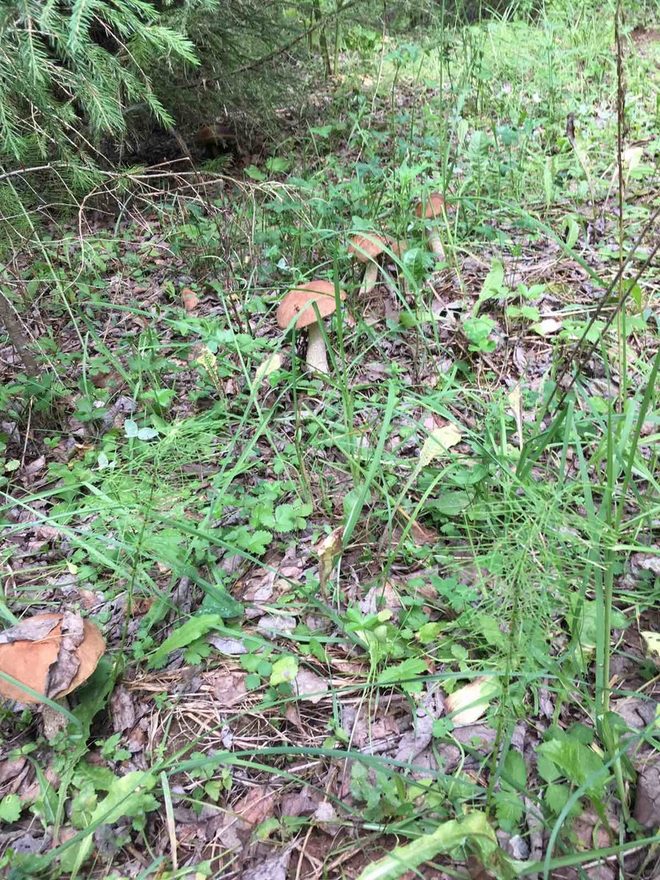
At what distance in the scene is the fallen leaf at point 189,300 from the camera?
139 inches

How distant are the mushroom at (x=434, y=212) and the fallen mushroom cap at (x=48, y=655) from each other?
2.89 metres

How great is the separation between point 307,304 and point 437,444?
3.22 feet

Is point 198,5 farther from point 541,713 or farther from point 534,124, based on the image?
point 541,713

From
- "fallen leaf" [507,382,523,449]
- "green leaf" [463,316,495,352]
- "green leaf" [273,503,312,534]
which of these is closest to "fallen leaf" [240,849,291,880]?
"green leaf" [273,503,312,534]

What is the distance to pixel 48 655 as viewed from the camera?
5.40 ft

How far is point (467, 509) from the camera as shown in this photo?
2123mm

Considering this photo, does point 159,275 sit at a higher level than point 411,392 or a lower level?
higher

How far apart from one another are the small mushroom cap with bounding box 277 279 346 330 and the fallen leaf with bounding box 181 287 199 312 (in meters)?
0.92

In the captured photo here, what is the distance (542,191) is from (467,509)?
2.79 metres

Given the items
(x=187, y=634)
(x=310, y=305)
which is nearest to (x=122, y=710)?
(x=187, y=634)

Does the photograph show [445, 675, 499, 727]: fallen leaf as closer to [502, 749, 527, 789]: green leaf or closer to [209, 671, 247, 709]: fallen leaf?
[502, 749, 527, 789]: green leaf

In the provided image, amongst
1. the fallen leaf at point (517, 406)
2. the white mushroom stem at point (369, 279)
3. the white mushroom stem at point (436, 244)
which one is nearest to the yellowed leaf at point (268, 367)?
the white mushroom stem at point (369, 279)

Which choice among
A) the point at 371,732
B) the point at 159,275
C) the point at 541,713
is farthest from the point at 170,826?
the point at 159,275

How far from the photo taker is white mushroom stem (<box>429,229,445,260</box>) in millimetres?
3440
